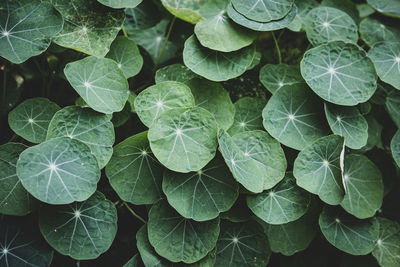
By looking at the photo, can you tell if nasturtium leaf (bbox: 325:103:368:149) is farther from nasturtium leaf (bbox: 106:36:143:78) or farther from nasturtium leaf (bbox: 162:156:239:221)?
nasturtium leaf (bbox: 106:36:143:78)

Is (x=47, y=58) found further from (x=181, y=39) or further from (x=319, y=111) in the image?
(x=319, y=111)

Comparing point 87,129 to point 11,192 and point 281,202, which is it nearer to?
point 11,192

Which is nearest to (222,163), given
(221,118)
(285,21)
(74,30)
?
(221,118)

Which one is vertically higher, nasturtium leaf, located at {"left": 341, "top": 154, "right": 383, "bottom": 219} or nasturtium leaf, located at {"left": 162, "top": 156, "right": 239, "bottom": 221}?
nasturtium leaf, located at {"left": 162, "top": 156, "right": 239, "bottom": 221}

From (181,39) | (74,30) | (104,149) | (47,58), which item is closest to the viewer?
(104,149)

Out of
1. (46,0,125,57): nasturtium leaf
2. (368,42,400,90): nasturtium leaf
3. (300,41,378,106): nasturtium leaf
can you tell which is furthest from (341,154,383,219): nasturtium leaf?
(46,0,125,57): nasturtium leaf

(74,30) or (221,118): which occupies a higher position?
(74,30)

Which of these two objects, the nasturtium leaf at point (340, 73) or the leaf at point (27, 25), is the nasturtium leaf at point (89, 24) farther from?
the nasturtium leaf at point (340, 73)

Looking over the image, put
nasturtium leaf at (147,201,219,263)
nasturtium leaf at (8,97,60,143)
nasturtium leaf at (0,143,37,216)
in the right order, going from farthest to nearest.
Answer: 1. nasturtium leaf at (8,97,60,143)
2. nasturtium leaf at (147,201,219,263)
3. nasturtium leaf at (0,143,37,216)

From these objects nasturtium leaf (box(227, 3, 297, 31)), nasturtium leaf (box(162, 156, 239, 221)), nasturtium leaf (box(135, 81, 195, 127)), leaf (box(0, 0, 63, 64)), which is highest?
leaf (box(0, 0, 63, 64))
